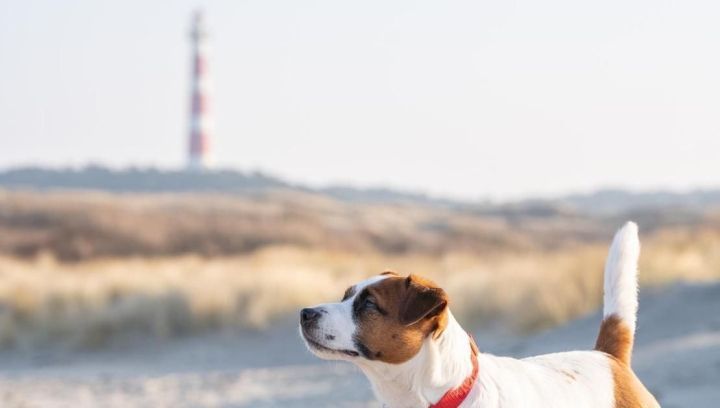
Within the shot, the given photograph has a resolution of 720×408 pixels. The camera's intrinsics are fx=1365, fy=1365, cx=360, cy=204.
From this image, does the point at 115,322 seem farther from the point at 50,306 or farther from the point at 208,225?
the point at 208,225

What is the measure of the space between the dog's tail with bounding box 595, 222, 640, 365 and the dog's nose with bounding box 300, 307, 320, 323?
1509 mm

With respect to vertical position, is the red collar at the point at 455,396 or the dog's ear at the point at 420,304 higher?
the dog's ear at the point at 420,304

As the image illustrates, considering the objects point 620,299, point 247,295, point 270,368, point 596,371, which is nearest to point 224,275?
point 247,295

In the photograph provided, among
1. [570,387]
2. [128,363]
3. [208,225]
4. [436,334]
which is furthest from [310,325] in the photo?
[208,225]

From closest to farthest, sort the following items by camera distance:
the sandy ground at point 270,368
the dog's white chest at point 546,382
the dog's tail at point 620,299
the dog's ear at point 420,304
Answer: the dog's ear at point 420,304 < the dog's white chest at point 546,382 < the dog's tail at point 620,299 < the sandy ground at point 270,368

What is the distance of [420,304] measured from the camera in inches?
191

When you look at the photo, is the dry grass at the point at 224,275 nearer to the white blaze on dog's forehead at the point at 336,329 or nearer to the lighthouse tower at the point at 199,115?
the white blaze on dog's forehead at the point at 336,329

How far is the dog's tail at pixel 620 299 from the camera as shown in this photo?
19.1 ft

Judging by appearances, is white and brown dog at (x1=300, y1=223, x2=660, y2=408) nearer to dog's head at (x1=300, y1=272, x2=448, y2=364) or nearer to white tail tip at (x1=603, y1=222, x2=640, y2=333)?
dog's head at (x1=300, y1=272, x2=448, y2=364)

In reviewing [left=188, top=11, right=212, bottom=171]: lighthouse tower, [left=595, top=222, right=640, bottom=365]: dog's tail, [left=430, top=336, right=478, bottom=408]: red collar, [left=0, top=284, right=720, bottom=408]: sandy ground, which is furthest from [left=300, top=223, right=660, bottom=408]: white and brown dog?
[left=188, top=11, right=212, bottom=171]: lighthouse tower

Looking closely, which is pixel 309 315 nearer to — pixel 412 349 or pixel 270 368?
pixel 412 349

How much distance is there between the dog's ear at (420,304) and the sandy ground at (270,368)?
569 cm

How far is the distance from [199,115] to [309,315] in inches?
2243

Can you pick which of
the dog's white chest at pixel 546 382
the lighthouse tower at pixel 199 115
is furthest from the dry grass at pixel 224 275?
the lighthouse tower at pixel 199 115
